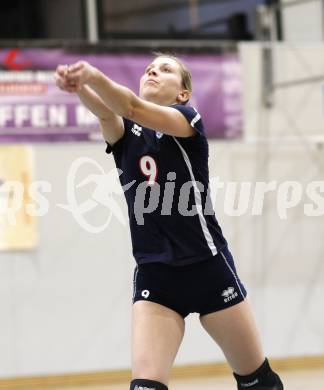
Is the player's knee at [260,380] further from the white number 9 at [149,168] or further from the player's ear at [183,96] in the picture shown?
the player's ear at [183,96]

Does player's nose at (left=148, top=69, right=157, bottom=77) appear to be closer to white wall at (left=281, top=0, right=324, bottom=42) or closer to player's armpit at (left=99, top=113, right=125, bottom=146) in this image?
player's armpit at (left=99, top=113, right=125, bottom=146)

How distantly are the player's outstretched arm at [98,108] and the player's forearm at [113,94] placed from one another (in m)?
0.07

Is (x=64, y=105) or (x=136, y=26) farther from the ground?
(x=136, y=26)

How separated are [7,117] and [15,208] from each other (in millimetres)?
760

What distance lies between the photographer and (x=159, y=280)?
2.99 m

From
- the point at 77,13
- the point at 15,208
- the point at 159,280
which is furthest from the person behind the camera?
the point at 77,13

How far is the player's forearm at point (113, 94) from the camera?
2.44m

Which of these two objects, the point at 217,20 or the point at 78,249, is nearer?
the point at 78,249

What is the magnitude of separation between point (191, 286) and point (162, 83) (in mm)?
801

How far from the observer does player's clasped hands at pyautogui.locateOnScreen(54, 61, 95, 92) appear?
2365 mm

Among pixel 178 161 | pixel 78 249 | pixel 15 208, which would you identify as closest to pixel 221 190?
pixel 78 249

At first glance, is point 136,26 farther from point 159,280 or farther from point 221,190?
point 159,280

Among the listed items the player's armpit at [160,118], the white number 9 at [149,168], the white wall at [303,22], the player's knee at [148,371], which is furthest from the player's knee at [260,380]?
the white wall at [303,22]

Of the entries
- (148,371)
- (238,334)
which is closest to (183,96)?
(238,334)
